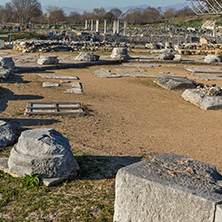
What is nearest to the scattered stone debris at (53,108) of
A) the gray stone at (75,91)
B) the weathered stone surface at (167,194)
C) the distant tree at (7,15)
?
the gray stone at (75,91)

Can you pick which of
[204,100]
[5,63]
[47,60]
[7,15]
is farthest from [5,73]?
[7,15]

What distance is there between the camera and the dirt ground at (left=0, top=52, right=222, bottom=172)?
6320mm

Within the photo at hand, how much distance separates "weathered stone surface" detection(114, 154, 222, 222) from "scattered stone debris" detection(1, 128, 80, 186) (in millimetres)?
1468

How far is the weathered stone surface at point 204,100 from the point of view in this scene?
9.74 m

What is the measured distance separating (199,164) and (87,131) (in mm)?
3717

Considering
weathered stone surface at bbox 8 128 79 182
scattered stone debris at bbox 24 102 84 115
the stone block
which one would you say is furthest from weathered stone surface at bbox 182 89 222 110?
the stone block

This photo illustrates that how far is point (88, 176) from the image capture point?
484 cm

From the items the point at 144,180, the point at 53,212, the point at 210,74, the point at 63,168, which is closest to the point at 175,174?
the point at 144,180

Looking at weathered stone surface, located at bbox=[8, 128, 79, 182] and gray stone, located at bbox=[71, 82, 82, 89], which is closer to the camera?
weathered stone surface, located at bbox=[8, 128, 79, 182]

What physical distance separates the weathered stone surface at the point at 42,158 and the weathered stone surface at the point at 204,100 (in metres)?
6.17

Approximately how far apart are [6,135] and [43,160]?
5.72 ft

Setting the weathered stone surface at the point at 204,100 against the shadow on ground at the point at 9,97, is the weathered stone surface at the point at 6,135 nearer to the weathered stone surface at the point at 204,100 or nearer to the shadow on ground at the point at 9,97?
the shadow on ground at the point at 9,97

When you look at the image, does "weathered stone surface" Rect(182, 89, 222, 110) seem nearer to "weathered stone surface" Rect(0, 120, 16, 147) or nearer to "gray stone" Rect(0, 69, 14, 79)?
"weathered stone surface" Rect(0, 120, 16, 147)

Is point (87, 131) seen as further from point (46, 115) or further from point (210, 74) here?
point (210, 74)
